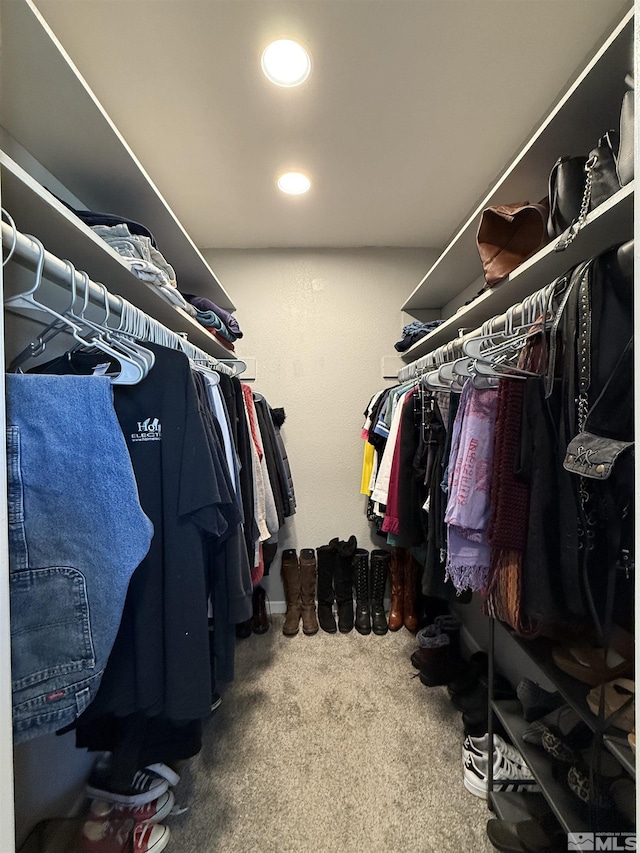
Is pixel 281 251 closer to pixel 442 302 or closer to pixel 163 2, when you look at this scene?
pixel 442 302

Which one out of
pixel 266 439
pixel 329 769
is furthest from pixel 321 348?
pixel 329 769

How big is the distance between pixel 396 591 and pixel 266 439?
1.23 m

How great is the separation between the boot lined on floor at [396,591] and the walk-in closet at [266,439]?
0.81 feet

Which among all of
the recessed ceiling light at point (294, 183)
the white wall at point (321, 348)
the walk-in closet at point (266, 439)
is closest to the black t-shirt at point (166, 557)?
the walk-in closet at point (266, 439)

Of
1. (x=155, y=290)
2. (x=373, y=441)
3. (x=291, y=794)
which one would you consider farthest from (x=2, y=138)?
(x=291, y=794)

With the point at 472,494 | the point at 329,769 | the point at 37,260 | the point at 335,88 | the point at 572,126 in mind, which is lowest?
the point at 329,769

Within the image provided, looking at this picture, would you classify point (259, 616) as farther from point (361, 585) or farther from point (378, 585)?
point (378, 585)

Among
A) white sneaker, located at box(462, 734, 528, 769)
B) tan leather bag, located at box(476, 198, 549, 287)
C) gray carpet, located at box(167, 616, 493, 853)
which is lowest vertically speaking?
gray carpet, located at box(167, 616, 493, 853)

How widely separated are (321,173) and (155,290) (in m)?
0.93

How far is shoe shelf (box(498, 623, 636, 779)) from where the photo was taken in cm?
60

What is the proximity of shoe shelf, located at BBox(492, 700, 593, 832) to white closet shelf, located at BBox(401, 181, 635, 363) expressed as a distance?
4.20 ft

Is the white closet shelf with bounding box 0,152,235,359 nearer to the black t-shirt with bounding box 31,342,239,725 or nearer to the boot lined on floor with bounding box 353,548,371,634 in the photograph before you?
the black t-shirt with bounding box 31,342,239,725

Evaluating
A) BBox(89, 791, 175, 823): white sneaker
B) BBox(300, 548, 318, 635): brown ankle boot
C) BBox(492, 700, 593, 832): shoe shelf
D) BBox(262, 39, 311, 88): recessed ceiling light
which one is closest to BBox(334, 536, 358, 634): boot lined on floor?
BBox(300, 548, 318, 635): brown ankle boot

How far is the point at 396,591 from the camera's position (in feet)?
6.62
